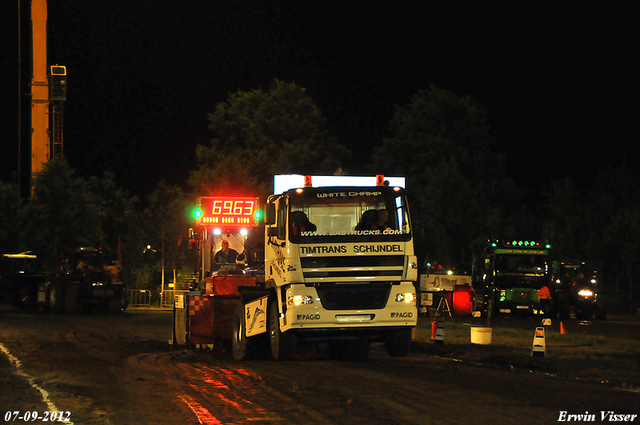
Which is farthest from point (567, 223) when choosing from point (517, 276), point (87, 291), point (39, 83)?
point (87, 291)

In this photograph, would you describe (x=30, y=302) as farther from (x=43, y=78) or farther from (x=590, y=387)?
(x=590, y=387)

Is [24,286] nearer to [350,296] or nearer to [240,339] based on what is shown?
[240,339]

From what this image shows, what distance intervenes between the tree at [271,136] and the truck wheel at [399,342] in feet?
167

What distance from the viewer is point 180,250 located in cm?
2598

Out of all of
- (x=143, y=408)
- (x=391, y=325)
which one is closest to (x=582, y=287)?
(x=391, y=325)

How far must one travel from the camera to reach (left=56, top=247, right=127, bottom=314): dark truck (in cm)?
3806

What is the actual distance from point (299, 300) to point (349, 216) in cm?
184

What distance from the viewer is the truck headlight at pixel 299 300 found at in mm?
16641

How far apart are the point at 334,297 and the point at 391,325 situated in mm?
1129

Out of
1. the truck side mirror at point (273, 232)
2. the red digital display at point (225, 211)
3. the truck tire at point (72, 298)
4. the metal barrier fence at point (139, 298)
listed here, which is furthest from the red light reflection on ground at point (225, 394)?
the metal barrier fence at point (139, 298)

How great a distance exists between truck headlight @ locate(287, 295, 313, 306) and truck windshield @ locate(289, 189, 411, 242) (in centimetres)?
98

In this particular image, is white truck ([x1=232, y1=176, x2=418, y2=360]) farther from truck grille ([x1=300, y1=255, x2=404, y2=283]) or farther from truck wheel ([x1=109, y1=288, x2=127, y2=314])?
truck wheel ([x1=109, y1=288, x2=127, y2=314])

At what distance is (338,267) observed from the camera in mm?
16828

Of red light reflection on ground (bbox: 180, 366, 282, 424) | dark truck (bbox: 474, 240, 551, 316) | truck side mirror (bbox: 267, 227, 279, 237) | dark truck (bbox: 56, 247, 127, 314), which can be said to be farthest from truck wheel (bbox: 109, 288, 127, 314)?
red light reflection on ground (bbox: 180, 366, 282, 424)
